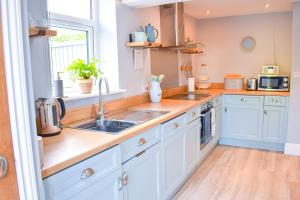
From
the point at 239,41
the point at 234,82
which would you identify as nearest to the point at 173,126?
the point at 234,82

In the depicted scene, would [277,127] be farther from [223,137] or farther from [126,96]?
[126,96]

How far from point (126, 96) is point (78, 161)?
1464mm

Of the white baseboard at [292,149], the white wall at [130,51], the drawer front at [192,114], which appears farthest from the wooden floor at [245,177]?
the white wall at [130,51]

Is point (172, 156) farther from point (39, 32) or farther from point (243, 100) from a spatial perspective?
point (243, 100)

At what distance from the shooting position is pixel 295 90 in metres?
3.55

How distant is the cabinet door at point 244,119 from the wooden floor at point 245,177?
0.29 metres

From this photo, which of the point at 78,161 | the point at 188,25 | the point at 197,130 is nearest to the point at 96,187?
the point at 78,161

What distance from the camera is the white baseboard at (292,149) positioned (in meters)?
3.65

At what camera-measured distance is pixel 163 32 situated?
334cm

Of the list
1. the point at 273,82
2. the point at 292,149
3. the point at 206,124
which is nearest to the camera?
the point at 206,124

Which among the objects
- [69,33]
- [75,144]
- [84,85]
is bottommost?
[75,144]

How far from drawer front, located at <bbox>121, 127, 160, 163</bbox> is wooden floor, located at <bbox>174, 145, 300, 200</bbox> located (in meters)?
0.87

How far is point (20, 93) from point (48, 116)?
2.39 ft

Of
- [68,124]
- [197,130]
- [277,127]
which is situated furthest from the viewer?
[277,127]
